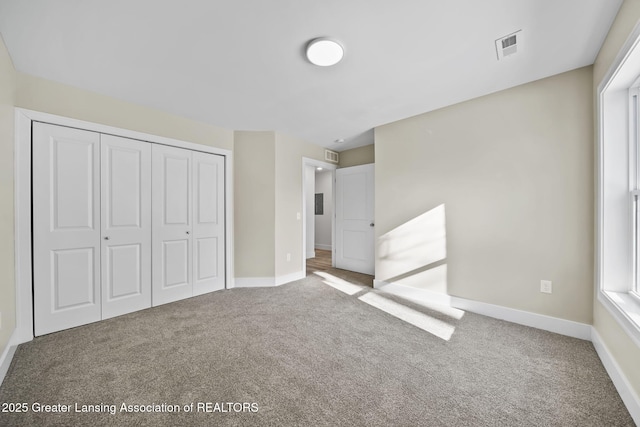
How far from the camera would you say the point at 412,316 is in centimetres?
270

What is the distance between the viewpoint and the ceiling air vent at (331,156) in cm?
480

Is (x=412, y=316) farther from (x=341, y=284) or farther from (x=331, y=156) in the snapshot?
(x=331, y=156)

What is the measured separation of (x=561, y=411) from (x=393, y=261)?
2.21m

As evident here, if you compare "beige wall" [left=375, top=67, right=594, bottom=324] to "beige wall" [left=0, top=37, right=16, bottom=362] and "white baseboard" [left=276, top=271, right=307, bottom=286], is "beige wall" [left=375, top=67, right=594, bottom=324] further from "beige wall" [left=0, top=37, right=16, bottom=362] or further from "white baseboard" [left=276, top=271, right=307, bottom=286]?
"beige wall" [left=0, top=37, right=16, bottom=362]

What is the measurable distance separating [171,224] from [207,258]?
69cm

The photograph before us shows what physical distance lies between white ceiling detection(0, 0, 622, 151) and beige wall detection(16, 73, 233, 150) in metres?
0.10

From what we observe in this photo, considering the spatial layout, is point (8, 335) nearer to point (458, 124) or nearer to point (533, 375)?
point (533, 375)

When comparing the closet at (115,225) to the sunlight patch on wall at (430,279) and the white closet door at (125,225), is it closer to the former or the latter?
the white closet door at (125,225)

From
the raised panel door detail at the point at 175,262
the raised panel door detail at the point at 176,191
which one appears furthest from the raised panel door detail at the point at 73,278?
the raised panel door detail at the point at 176,191

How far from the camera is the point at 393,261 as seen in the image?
140 inches

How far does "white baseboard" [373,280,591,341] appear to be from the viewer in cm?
224

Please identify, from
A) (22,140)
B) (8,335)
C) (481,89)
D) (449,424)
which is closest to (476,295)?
(449,424)

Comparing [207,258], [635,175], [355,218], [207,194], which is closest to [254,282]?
[207,258]

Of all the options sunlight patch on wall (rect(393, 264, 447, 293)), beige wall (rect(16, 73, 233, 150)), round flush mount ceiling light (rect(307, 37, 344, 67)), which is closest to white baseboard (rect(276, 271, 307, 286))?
sunlight patch on wall (rect(393, 264, 447, 293))
